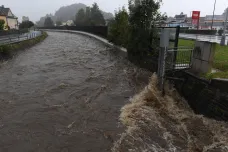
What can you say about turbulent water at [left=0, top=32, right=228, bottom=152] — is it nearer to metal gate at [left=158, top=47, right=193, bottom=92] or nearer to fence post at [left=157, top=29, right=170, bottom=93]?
fence post at [left=157, top=29, right=170, bottom=93]

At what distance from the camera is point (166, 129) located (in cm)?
709

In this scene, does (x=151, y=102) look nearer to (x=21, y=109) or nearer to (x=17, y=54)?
(x=21, y=109)

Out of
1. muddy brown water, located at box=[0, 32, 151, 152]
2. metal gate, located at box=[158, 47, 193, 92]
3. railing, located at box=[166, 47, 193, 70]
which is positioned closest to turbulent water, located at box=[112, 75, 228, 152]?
muddy brown water, located at box=[0, 32, 151, 152]

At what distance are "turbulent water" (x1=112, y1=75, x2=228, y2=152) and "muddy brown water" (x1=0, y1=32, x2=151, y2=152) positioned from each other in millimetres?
444

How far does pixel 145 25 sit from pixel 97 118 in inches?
327

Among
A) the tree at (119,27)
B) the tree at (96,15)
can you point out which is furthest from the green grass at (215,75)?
the tree at (96,15)

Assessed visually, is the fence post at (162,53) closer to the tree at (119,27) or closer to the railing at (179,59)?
the railing at (179,59)

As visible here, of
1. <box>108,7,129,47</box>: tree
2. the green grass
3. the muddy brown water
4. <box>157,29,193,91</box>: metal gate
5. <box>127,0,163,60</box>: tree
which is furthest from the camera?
<box>108,7,129,47</box>: tree

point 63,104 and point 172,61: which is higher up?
point 172,61

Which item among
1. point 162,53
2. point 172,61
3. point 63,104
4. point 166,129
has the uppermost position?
point 162,53

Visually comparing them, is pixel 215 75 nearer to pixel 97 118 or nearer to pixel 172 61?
pixel 172 61

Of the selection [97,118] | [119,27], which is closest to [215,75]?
[97,118]

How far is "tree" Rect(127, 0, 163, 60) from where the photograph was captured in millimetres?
13711

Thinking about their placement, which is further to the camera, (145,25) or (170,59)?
(145,25)
